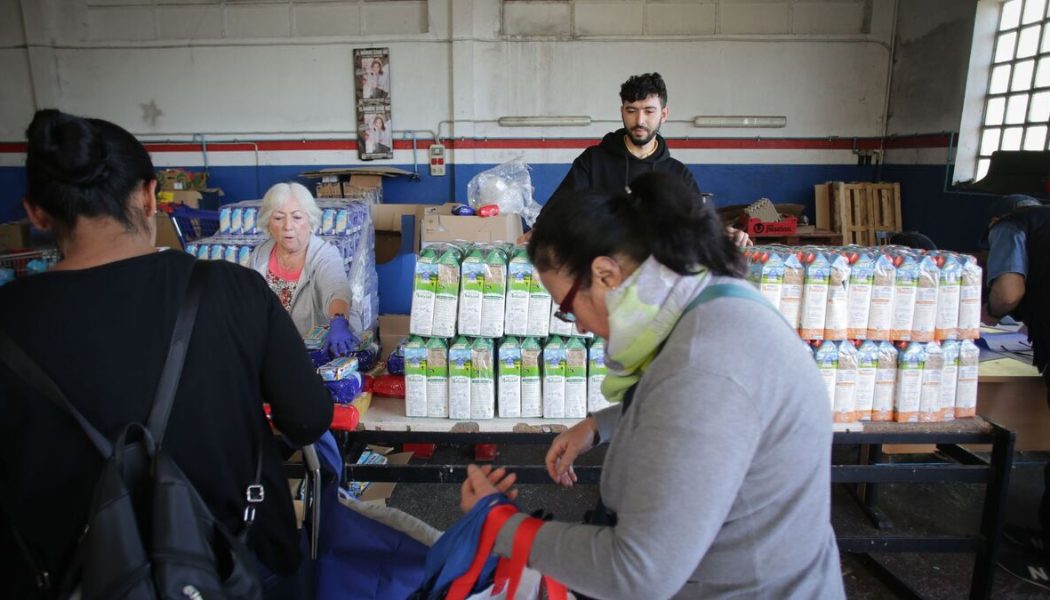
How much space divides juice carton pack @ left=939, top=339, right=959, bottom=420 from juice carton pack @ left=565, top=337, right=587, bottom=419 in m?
1.27

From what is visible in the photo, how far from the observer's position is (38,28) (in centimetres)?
801

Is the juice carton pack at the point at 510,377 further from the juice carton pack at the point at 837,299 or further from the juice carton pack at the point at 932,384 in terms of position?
the juice carton pack at the point at 932,384

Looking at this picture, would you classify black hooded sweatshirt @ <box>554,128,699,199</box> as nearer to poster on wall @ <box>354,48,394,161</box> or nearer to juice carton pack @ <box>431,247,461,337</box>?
juice carton pack @ <box>431,247,461,337</box>

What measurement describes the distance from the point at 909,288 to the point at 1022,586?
1.60m

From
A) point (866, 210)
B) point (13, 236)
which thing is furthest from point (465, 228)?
point (866, 210)

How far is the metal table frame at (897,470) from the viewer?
A: 219 cm

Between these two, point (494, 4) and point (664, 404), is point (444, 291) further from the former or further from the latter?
point (494, 4)

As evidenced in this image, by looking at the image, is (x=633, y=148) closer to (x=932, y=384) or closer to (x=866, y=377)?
(x=866, y=377)

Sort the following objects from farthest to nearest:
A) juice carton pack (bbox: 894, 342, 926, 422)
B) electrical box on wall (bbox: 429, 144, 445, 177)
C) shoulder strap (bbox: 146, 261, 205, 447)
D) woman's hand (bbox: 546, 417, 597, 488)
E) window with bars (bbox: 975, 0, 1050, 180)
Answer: electrical box on wall (bbox: 429, 144, 445, 177) < window with bars (bbox: 975, 0, 1050, 180) < juice carton pack (bbox: 894, 342, 926, 422) < woman's hand (bbox: 546, 417, 597, 488) < shoulder strap (bbox: 146, 261, 205, 447)

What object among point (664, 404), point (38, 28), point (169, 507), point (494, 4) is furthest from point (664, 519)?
point (38, 28)

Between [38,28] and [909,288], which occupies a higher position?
[38,28]

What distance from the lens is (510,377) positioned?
7.15 ft

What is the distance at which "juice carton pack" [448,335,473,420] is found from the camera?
7.01 ft

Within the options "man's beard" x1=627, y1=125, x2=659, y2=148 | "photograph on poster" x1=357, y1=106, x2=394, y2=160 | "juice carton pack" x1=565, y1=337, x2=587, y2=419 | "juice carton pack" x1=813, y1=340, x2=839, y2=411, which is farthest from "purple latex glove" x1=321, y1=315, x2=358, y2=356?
"photograph on poster" x1=357, y1=106, x2=394, y2=160
